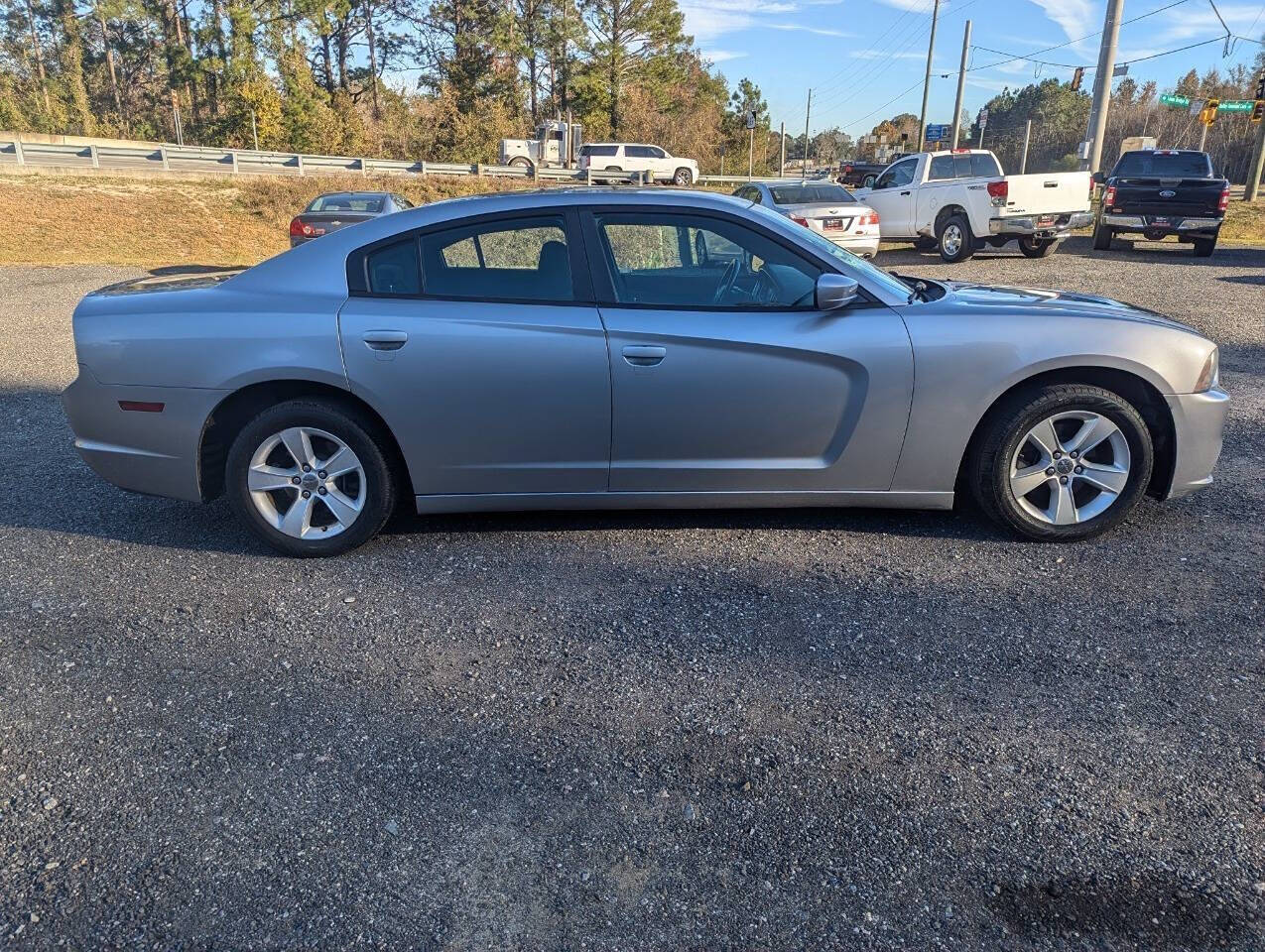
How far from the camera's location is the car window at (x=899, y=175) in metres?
17.6

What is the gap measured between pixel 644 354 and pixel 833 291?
0.82 meters

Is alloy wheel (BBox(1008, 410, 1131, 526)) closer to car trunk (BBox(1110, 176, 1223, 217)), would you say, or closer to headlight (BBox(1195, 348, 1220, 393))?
headlight (BBox(1195, 348, 1220, 393))

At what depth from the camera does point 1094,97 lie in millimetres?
19828

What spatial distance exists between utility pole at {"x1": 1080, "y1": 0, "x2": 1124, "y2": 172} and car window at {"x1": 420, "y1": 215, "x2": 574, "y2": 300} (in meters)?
19.3

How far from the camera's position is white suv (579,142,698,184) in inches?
1537

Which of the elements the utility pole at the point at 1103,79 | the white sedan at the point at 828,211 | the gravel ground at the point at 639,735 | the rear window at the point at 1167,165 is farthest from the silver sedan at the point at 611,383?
the utility pole at the point at 1103,79

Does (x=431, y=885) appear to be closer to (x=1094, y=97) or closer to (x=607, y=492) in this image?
(x=607, y=492)

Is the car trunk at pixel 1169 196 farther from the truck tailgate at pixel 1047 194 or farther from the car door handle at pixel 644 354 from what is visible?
the car door handle at pixel 644 354

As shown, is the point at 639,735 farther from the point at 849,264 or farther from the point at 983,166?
the point at 983,166

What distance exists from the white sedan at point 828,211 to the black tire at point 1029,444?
10.8 metres

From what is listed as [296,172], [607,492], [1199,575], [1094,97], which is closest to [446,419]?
[607,492]

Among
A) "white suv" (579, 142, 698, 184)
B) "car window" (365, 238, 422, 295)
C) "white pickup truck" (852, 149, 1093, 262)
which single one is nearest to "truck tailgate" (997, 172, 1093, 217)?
"white pickup truck" (852, 149, 1093, 262)

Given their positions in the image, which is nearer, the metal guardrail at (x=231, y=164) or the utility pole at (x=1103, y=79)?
the utility pole at (x=1103, y=79)

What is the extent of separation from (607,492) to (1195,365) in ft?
8.62
